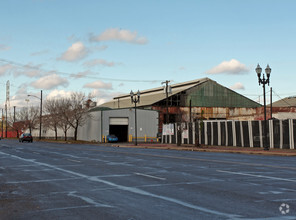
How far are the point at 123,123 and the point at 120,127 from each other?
522cm

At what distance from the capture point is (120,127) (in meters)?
70.1

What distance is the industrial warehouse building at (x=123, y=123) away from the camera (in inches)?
2507

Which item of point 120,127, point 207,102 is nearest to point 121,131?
point 120,127

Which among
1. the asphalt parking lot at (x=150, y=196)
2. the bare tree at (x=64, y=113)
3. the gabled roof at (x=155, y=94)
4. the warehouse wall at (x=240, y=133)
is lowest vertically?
the asphalt parking lot at (x=150, y=196)

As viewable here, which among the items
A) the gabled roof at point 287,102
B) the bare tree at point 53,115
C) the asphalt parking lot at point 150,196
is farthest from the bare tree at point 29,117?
the asphalt parking lot at point 150,196

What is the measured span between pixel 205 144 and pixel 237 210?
1413 inches

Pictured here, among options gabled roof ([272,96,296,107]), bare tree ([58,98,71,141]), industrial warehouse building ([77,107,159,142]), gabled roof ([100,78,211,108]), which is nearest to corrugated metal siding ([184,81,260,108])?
gabled roof ([100,78,211,108])

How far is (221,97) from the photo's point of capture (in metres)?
78.8

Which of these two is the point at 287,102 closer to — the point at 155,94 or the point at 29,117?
the point at 155,94

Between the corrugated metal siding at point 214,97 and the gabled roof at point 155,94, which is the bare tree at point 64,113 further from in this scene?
the corrugated metal siding at point 214,97

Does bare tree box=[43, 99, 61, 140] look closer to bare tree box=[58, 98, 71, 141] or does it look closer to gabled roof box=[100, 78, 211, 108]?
bare tree box=[58, 98, 71, 141]

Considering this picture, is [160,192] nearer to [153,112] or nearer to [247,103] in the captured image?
[153,112]

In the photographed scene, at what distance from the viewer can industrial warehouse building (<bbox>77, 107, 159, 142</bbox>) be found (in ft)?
209

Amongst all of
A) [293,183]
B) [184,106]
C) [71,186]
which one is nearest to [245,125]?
[293,183]
